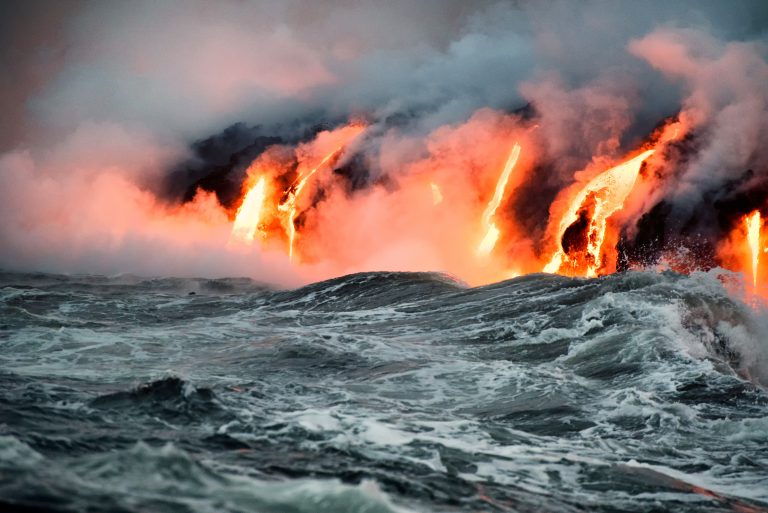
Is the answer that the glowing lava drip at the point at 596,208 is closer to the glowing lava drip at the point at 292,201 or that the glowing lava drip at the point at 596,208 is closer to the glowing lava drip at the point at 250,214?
Result: the glowing lava drip at the point at 292,201

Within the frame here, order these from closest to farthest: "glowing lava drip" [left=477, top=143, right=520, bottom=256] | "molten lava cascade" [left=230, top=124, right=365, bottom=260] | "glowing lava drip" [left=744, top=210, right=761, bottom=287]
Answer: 1. "glowing lava drip" [left=744, top=210, right=761, bottom=287]
2. "glowing lava drip" [left=477, top=143, right=520, bottom=256]
3. "molten lava cascade" [left=230, top=124, right=365, bottom=260]

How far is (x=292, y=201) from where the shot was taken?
4481 centimetres

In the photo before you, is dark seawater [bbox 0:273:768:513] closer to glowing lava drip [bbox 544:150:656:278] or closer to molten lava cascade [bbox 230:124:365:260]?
glowing lava drip [bbox 544:150:656:278]

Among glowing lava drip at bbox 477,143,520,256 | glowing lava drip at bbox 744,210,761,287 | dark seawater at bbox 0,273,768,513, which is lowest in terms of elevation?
dark seawater at bbox 0,273,768,513

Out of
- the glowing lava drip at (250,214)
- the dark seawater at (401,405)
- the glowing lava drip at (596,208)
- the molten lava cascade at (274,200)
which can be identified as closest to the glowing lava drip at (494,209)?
the glowing lava drip at (596,208)

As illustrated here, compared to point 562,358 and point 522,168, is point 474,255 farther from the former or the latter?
point 562,358

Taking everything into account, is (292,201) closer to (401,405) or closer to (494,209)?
(494,209)

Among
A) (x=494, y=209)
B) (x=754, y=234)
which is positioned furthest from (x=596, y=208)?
(x=754, y=234)

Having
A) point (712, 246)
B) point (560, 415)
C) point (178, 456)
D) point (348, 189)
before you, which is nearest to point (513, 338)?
point (560, 415)

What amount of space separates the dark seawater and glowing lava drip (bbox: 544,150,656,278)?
10.1m

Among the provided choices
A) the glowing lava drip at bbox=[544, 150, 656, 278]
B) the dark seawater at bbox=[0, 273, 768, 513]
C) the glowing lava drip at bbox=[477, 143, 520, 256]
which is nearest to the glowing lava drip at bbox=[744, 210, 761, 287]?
the glowing lava drip at bbox=[544, 150, 656, 278]

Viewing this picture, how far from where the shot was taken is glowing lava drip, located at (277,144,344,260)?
44.3 meters

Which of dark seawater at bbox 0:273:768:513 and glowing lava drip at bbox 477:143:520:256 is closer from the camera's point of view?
dark seawater at bbox 0:273:768:513

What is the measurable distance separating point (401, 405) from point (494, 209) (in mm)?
27086
